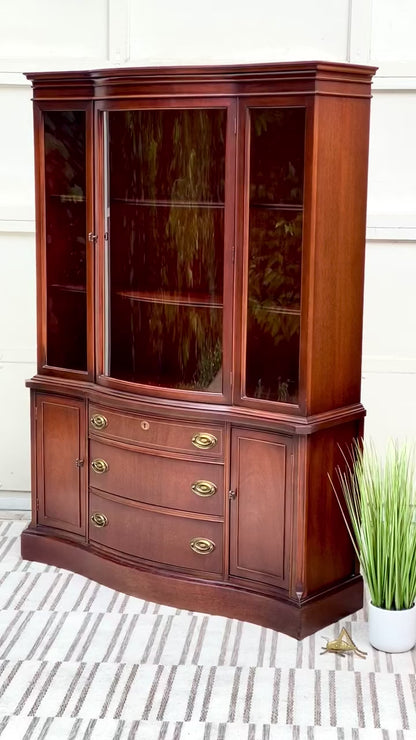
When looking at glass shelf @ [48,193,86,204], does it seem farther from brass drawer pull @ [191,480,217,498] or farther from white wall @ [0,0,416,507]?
brass drawer pull @ [191,480,217,498]

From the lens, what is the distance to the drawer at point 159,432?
3809mm

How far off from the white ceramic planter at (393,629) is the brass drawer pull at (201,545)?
1.94 feet

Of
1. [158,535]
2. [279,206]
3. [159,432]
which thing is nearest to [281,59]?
[279,206]

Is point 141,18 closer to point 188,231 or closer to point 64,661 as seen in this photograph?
point 188,231

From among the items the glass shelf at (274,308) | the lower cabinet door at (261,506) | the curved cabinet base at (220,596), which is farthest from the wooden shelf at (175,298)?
the curved cabinet base at (220,596)

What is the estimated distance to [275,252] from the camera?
3.62 m

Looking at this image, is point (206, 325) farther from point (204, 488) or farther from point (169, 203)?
point (204, 488)

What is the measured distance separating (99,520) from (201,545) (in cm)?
46

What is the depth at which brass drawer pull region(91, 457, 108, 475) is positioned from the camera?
4.09 metres

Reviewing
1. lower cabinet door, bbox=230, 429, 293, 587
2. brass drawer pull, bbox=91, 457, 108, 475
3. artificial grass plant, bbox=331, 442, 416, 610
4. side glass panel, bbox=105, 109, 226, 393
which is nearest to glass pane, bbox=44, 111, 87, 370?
side glass panel, bbox=105, 109, 226, 393

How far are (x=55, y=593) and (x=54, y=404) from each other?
0.70 metres

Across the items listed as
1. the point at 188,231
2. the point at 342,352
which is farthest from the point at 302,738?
the point at 188,231

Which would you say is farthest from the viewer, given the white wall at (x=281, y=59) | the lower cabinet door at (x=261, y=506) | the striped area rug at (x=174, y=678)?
the white wall at (x=281, y=59)

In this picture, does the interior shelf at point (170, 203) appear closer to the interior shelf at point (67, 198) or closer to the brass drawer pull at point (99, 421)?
the interior shelf at point (67, 198)
